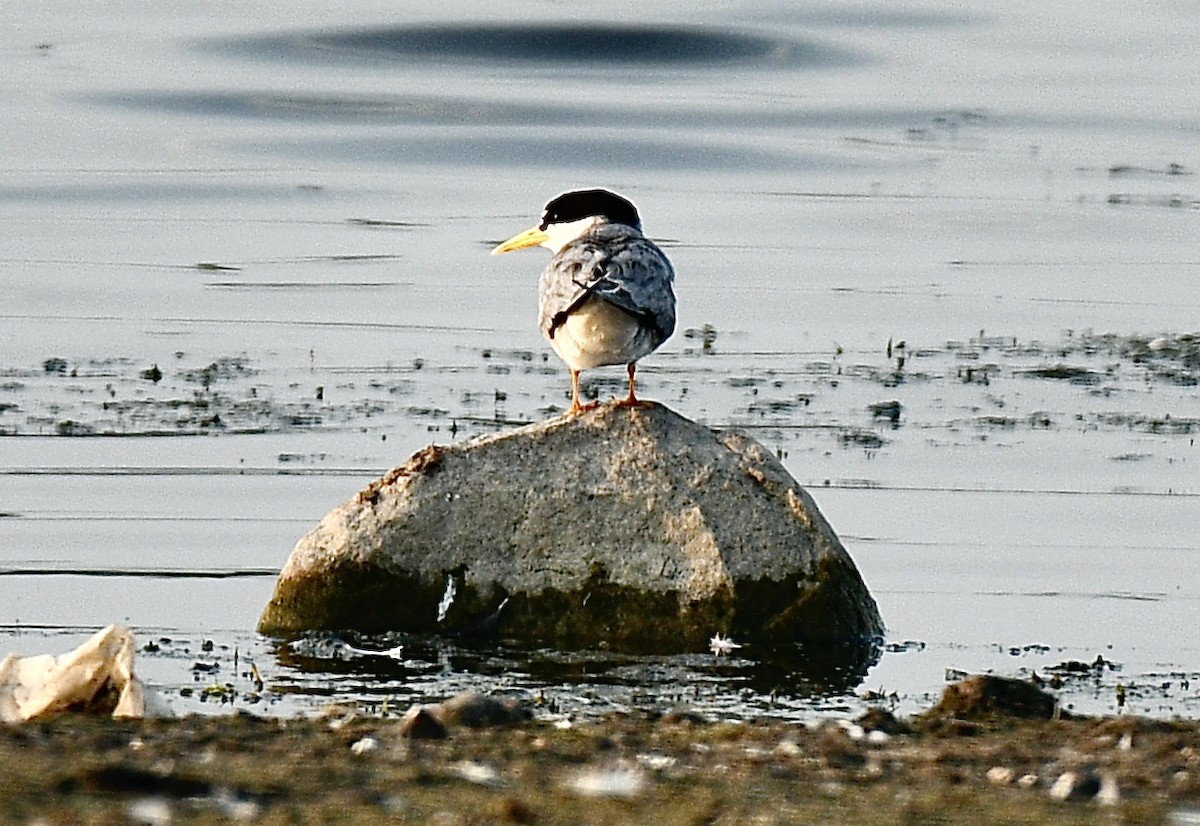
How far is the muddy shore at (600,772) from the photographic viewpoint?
5238mm

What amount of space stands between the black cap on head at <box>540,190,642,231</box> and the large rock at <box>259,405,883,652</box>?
1416mm

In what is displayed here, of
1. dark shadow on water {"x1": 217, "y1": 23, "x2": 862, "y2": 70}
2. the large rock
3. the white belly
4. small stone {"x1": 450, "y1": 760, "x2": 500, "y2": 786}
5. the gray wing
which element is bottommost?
small stone {"x1": 450, "y1": 760, "x2": 500, "y2": 786}

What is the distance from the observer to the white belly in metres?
8.91

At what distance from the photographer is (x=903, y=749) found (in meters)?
6.27

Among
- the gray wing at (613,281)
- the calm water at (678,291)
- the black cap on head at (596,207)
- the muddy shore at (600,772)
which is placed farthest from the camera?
the black cap on head at (596,207)

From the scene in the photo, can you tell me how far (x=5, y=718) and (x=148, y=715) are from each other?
1.40ft

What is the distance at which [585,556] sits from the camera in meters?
8.77

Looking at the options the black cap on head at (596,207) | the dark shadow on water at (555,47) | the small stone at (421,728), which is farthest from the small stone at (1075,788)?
the dark shadow on water at (555,47)

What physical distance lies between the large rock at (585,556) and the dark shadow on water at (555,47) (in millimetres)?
22877

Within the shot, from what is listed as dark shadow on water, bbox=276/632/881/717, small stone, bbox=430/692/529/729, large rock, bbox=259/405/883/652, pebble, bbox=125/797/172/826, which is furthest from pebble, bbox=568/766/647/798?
large rock, bbox=259/405/883/652

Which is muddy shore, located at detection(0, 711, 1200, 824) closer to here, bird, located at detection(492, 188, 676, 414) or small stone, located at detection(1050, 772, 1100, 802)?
small stone, located at detection(1050, 772, 1100, 802)

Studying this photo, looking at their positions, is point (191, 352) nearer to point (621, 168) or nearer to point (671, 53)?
point (621, 168)

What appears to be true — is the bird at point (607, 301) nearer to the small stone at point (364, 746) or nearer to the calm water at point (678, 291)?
the calm water at point (678, 291)

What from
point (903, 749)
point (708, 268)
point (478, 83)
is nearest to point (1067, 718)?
point (903, 749)
